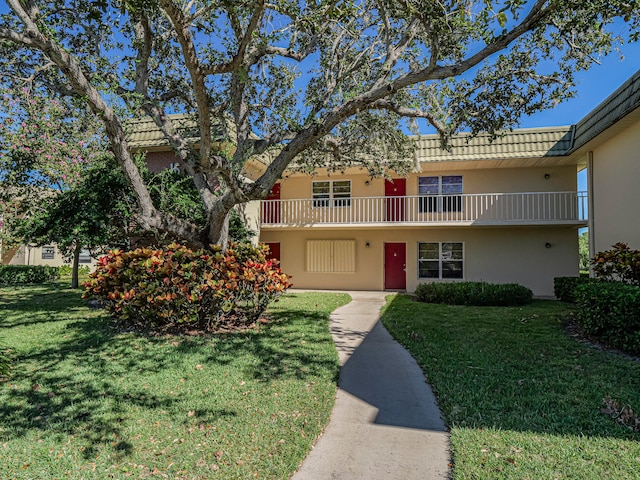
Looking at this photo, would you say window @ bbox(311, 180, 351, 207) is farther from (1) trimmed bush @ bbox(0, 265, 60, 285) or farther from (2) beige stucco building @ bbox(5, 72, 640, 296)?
(1) trimmed bush @ bbox(0, 265, 60, 285)

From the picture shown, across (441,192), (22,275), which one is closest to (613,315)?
(441,192)

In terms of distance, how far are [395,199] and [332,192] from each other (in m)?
2.79

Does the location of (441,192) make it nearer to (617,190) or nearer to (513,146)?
(513,146)

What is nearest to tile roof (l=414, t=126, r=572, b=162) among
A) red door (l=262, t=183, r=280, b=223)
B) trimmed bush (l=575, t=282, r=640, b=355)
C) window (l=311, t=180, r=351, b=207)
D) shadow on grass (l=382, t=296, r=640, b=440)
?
window (l=311, t=180, r=351, b=207)

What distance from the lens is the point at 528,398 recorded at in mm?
4312

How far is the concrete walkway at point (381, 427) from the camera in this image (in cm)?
312

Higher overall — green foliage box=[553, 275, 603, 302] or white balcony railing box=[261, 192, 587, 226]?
white balcony railing box=[261, 192, 587, 226]

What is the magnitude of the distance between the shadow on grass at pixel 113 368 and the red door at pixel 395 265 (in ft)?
27.2

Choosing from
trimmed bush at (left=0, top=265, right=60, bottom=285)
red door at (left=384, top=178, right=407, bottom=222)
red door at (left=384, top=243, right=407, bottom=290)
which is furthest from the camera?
trimmed bush at (left=0, top=265, right=60, bottom=285)

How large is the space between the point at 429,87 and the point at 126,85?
22.8 ft

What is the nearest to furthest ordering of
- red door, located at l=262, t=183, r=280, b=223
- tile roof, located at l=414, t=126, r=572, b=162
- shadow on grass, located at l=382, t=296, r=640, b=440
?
shadow on grass, located at l=382, t=296, r=640, b=440 → tile roof, located at l=414, t=126, r=572, b=162 → red door, located at l=262, t=183, r=280, b=223

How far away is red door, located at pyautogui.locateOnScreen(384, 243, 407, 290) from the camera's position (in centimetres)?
1655

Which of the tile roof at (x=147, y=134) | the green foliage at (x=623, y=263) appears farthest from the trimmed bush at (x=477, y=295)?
the tile roof at (x=147, y=134)

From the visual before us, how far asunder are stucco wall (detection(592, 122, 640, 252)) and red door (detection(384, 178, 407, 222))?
6.31 metres
